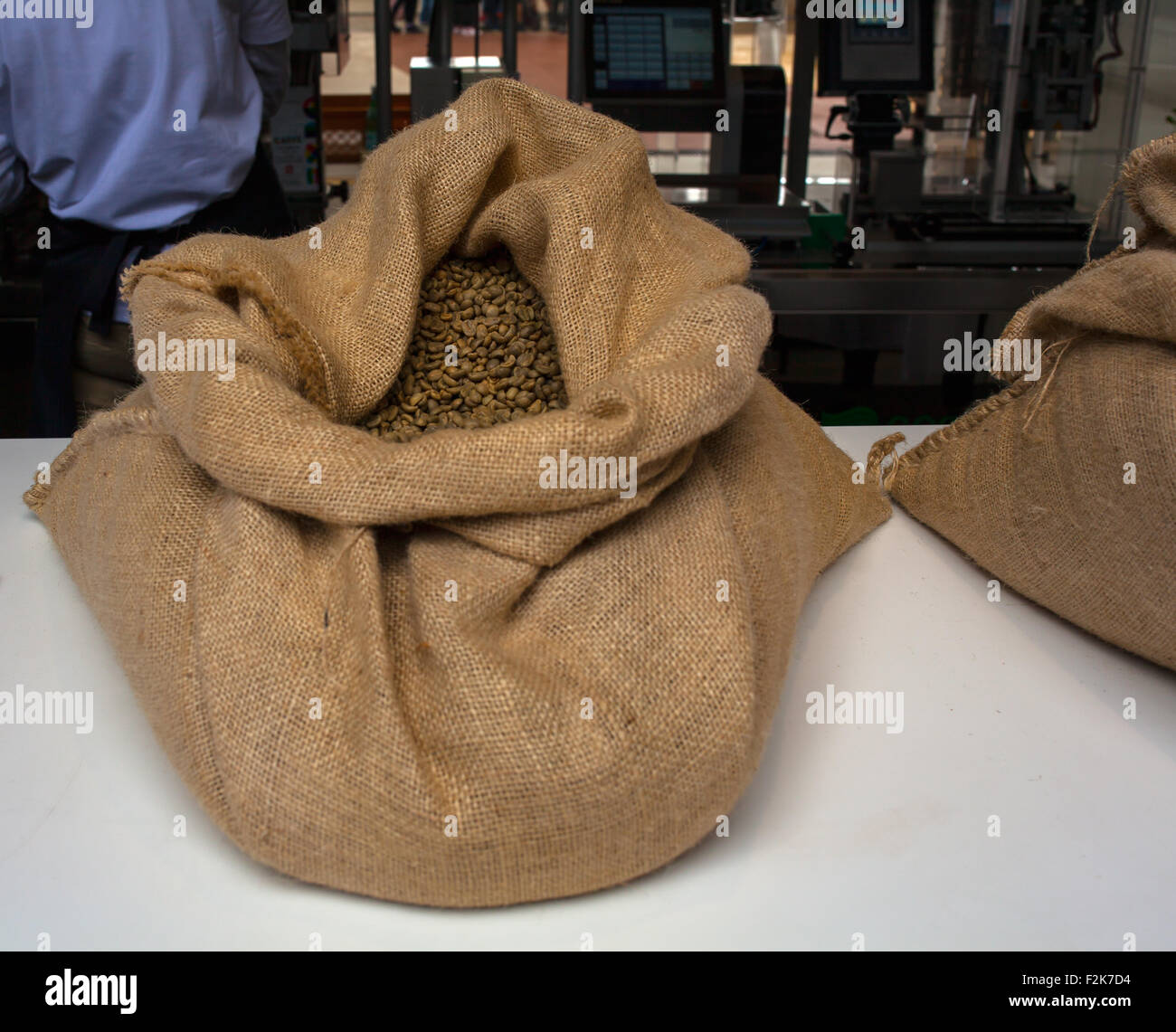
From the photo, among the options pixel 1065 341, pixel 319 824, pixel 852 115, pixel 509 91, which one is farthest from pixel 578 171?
pixel 852 115

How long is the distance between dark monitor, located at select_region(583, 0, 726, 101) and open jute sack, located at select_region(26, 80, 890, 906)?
5.41 ft

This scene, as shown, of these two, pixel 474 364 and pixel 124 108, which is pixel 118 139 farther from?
pixel 474 364

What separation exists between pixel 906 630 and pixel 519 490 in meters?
0.52

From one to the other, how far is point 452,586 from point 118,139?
3.48 feet

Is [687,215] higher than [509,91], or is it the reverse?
[509,91]

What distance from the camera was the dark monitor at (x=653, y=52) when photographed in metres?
2.62

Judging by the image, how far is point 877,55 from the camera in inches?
100

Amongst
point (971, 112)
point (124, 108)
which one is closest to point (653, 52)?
point (971, 112)

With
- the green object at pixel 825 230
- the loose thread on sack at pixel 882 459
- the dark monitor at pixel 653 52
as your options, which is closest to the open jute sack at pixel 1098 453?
the loose thread on sack at pixel 882 459

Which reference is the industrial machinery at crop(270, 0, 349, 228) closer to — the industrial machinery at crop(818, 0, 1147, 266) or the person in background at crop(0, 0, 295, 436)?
the person in background at crop(0, 0, 295, 436)

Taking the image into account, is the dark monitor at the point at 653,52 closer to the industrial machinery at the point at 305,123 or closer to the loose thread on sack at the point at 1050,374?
the industrial machinery at the point at 305,123

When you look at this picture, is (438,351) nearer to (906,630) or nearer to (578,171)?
(578,171)

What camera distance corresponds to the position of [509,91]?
1.21 meters

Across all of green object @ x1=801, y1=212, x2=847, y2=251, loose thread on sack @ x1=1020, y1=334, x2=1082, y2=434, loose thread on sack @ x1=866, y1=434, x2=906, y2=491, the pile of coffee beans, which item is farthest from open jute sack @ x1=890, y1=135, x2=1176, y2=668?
green object @ x1=801, y1=212, x2=847, y2=251
